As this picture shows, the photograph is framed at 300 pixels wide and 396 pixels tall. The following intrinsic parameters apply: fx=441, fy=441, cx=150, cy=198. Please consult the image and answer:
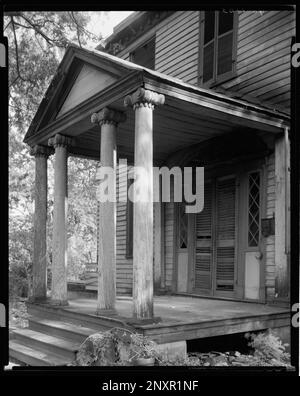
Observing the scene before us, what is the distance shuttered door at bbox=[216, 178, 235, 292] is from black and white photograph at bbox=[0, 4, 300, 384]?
0.03 meters

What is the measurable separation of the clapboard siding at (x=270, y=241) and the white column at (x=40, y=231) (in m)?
3.64

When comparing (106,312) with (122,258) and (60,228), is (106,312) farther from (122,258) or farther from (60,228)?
(122,258)

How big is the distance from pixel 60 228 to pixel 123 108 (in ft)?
7.22

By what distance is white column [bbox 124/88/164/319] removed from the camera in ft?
16.0

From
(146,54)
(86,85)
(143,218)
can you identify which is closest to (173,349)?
(143,218)

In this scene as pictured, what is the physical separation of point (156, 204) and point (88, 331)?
4.33 meters

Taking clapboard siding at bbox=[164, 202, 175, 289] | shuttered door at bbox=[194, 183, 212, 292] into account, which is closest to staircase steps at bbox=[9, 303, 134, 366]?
shuttered door at bbox=[194, 183, 212, 292]

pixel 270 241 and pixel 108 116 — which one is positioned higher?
pixel 108 116

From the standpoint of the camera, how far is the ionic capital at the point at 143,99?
5105mm

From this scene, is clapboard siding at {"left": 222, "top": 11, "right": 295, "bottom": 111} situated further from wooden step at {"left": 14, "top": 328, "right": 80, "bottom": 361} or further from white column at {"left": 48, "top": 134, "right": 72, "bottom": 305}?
wooden step at {"left": 14, "top": 328, "right": 80, "bottom": 361}

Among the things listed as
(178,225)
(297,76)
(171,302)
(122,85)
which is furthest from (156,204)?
(297,76)

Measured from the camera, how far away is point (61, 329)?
570 cm

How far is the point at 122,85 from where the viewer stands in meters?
5.33

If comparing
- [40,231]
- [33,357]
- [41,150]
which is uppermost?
[41,150]
